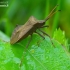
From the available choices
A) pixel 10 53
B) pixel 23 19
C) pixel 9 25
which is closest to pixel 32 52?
pixel 10 53

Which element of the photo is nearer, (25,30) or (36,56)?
(36,56)

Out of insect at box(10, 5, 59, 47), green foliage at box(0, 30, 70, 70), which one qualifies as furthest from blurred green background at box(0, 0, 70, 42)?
green foliage at box(0, 30, 70, 70)

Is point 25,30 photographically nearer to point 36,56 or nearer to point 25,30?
point 25,30

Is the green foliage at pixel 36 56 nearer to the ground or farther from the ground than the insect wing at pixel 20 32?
nearer to the ground

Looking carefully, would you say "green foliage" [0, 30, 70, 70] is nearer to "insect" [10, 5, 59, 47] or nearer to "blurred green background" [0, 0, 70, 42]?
"insect" [10, 5, 59, 47]

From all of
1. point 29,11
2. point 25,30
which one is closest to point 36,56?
point 25,30

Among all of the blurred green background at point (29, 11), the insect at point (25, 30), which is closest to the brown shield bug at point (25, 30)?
the insect at point (25, 30)

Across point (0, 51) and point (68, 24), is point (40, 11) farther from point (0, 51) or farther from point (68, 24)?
point (0, 51)

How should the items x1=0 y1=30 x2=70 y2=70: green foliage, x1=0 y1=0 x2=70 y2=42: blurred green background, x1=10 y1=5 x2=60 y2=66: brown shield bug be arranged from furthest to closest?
1. x1=0 y1=0 x2=70 y2=42: blurred green background
2. x1=10 y1=5 x2=60 y2=66: brown shield bug
3. x1=0 y1=30 x2=70 y2=70: green foliage

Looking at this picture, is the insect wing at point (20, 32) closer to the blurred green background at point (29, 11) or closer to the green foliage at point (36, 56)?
the green foliage at point (36, 56)
